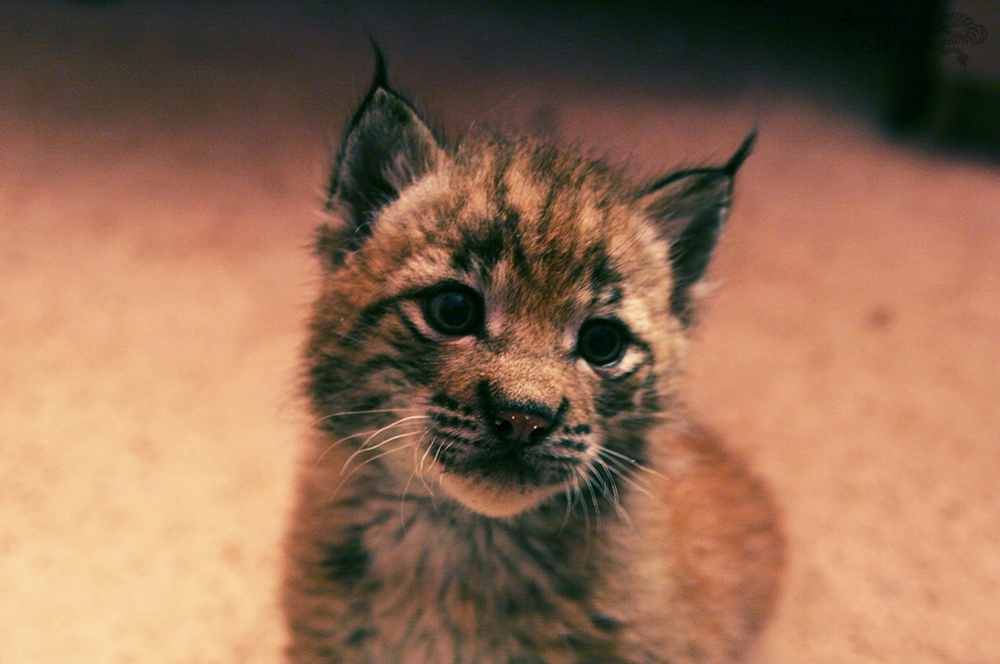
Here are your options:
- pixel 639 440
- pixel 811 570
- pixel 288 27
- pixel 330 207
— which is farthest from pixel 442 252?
pixel 288 27

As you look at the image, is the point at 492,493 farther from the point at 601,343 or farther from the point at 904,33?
the point at 904,33

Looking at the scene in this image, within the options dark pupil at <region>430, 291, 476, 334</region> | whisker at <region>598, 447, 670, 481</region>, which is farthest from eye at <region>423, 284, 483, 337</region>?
whisker at <region>598, 447, 670, 481</region>

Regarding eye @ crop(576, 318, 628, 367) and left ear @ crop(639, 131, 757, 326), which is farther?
left ear @ crop(639, 131, 757, 326)

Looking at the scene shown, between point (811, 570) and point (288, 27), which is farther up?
point (288, 27)

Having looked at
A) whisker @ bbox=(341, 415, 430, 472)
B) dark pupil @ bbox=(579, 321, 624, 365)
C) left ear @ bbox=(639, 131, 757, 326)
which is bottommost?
whisker @ bbox=(341, 415, 430, 472)

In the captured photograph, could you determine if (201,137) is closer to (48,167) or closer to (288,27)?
(48,167)

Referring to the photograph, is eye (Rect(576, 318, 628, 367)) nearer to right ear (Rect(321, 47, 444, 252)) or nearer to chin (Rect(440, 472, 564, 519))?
chin (Rect(440, 472, 564, 519))

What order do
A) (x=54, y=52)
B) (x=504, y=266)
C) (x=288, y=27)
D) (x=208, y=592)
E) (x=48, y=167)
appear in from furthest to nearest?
(x=288, y=27)
(x=54, y=52)
(x=48, y=167)
(x=208, y=592)
(x=504, y=266)
